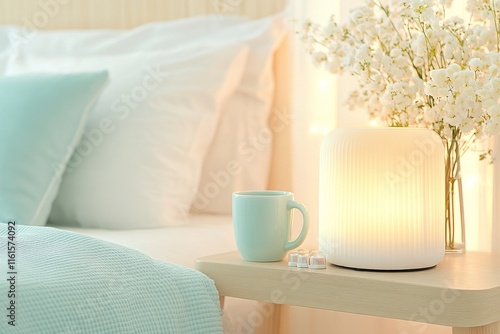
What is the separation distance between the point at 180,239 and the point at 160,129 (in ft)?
1.03

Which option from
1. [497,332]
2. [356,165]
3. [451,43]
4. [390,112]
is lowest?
[497,332]

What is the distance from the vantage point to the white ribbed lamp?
1334 mm

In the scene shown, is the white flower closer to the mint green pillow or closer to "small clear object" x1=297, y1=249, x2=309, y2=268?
"small clear object" x1=297, y1=249, x2=309, y2=268

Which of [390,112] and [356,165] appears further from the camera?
[390,112]

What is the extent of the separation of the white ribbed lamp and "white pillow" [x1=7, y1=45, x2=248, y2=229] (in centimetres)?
67

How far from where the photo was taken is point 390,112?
153cm

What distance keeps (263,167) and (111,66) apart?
0.45 meters

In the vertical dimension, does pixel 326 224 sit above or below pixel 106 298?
above

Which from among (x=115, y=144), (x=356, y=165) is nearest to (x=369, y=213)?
(x=356, y=165)

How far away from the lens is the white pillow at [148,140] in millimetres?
1927

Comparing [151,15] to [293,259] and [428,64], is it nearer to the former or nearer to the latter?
[428,64]

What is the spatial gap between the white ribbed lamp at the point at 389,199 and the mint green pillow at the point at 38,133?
0.76 m

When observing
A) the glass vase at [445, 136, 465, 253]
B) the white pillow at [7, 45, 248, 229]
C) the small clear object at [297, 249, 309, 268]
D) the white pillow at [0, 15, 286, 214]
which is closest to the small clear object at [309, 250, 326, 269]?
the small clear object at [297, 249, 309, 268]

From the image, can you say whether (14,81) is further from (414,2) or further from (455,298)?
(455,298)
